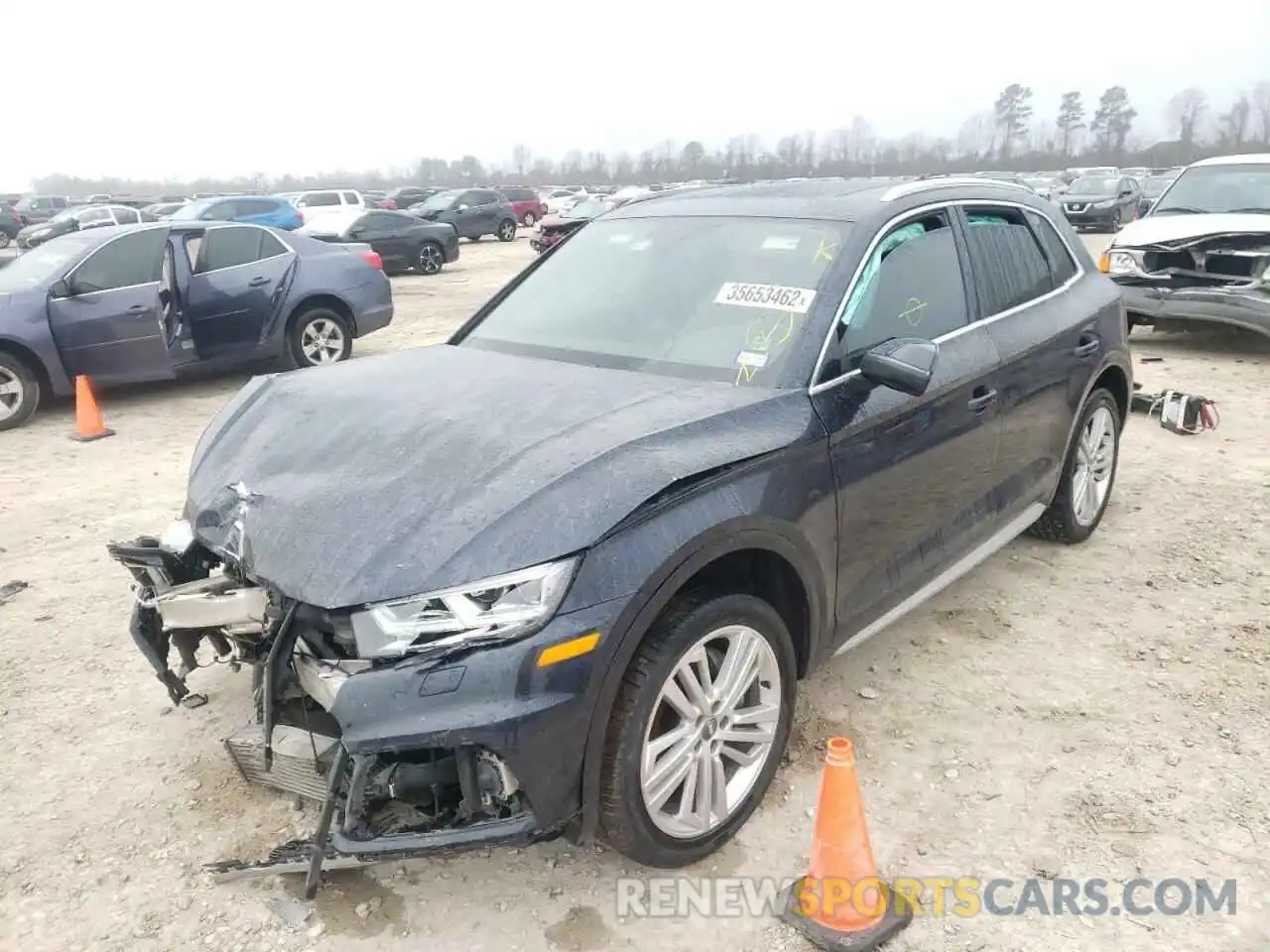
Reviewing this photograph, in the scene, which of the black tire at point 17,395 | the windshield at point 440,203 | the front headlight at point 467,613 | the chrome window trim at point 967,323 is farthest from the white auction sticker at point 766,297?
the windshield at point 440,203

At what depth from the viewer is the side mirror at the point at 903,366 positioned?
2.89 meters

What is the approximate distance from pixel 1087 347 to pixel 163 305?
7207 millimetres

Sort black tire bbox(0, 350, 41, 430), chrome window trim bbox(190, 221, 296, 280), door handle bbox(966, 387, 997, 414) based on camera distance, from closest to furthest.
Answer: door handle bbox(966, 387, 997, 414)
black tire bbox(0, 350, 41, 430)
chrome window trim bbox(190, 221, 296, 280)

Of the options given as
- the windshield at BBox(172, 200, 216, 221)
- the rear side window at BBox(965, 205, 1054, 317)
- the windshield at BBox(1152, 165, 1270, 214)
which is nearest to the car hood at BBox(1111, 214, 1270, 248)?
the windshield at BBox(1152, 165, 1270, 214)

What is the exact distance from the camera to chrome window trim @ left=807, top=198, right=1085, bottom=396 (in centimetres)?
301

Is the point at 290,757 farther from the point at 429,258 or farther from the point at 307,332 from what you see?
the point at 429,258

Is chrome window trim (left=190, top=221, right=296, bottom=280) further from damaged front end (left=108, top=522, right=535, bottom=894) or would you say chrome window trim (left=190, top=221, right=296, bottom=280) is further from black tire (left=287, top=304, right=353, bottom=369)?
damaged front end (left=108, top=522, right=535, bottom=894)

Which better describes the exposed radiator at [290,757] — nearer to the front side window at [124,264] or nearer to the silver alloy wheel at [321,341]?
the front side window at [124,264]

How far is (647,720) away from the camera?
7.97 ft

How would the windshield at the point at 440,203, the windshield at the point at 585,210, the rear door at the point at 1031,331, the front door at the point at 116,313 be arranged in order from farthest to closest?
the windshield at the point at 440,203 → the windshield at the point at 585,210 → the front door at the point at 116,313 → the rear door at the point at 1031,331

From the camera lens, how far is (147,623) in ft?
9.68

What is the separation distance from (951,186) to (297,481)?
110 inches

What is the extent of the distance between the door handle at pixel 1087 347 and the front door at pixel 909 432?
0.89m

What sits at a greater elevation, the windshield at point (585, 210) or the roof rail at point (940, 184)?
the roof rail at point (940, 184)
